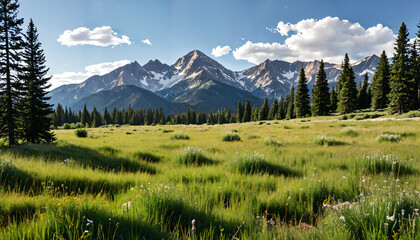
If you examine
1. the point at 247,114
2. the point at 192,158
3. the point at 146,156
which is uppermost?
the point at 247,114

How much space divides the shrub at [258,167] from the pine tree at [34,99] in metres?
25.4

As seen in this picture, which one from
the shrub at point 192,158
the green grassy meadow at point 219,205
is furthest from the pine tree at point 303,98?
the shrub at point 192,158

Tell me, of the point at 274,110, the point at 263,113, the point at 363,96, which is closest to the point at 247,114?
the point at 263,113

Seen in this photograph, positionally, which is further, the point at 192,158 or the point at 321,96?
the point at 321,96

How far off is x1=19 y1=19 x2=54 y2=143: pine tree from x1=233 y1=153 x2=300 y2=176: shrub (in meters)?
25.4

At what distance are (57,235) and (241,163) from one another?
14.9 ft

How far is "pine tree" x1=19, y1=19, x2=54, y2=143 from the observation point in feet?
74.3

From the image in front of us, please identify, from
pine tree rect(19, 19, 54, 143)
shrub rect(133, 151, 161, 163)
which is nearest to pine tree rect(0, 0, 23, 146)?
pine tree rect(19, 19, 54, 143)

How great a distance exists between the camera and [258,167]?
5.52 m

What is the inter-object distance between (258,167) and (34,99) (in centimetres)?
3040

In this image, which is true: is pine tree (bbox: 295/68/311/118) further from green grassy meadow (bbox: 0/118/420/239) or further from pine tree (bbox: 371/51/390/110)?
green grassy meadow (bbox: 0/118/420/239)

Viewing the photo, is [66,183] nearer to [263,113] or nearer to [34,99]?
[34,99]

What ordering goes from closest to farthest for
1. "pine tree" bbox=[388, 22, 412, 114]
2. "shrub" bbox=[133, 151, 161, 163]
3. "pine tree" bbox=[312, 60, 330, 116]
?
"shrub" bbox=[133, 151, 161, 163] < "pine tree" bbox=[388, 22, 412, 114] < "pine tree" bbox=[312, 60, 330, 116]

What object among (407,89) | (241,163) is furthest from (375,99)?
(241,163)
